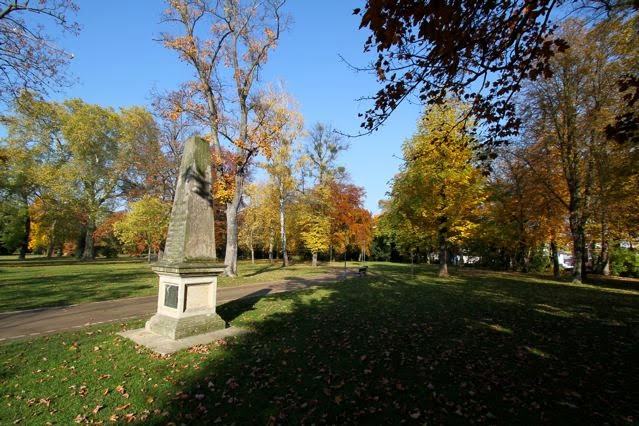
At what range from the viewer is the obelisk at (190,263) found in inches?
281

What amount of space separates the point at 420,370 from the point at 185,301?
5366mm

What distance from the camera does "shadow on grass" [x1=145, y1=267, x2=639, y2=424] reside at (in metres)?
3.94

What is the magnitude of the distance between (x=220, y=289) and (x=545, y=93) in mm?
22958

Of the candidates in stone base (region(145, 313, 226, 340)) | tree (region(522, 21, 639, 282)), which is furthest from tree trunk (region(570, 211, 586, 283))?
stone base (region(145, 313, 226, 340))

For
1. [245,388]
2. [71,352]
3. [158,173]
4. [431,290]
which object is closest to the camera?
[245,388]

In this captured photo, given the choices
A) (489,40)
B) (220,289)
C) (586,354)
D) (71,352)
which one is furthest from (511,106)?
(220,289)

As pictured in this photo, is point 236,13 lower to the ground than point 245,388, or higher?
higher

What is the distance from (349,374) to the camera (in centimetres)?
509

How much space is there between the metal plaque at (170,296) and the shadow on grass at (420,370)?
1708 millimetres

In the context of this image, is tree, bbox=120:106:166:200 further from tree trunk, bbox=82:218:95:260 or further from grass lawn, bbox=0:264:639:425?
grass lawn, bbox=0:264:639:425

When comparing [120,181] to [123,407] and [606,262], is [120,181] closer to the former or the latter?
[123,407]

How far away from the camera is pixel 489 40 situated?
4.88 metres

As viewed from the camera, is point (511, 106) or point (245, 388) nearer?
point (245, 388)

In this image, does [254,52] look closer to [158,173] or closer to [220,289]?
[220,289]
